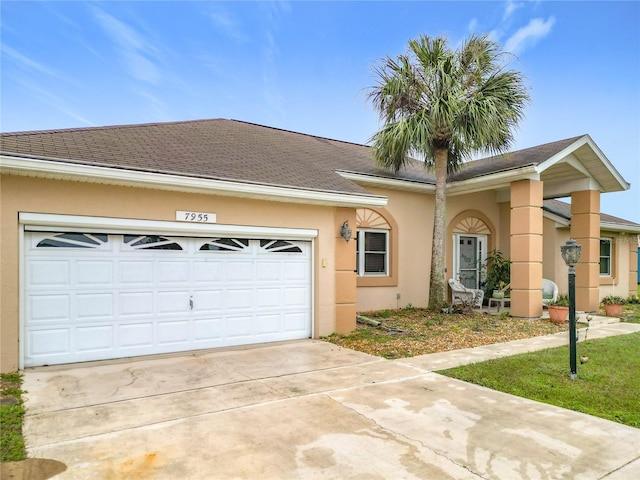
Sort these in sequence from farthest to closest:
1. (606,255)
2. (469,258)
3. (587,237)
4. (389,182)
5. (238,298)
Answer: (606,255) → (469,258) → (587,237) → (389,182) → (238,298)

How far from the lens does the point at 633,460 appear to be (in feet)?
11.8

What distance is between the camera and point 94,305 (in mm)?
6809

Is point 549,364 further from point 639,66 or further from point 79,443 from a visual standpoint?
point 639,66

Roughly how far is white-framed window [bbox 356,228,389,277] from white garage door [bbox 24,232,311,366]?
3.57 metres

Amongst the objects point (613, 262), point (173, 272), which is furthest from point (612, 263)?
point (173, 272)

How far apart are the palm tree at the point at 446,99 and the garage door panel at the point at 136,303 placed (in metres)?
7.18

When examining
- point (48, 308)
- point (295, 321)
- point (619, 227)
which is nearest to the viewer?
point (48, 308)

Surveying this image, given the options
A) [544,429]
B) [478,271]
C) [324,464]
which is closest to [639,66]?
[478,271]

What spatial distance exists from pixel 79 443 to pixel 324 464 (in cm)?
231

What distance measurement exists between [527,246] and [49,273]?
10.9 metres

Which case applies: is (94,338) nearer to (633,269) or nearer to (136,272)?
(136,272)

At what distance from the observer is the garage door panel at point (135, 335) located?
7.04 metres

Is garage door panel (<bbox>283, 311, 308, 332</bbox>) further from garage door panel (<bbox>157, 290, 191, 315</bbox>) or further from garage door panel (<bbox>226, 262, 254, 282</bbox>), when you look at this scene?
garage door panel (<bbox>157, 290, 191, 315</bbox>)

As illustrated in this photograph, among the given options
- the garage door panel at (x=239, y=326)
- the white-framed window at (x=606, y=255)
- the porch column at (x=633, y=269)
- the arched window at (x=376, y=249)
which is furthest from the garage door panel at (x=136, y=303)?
the porch column at (x=633, y=269)
